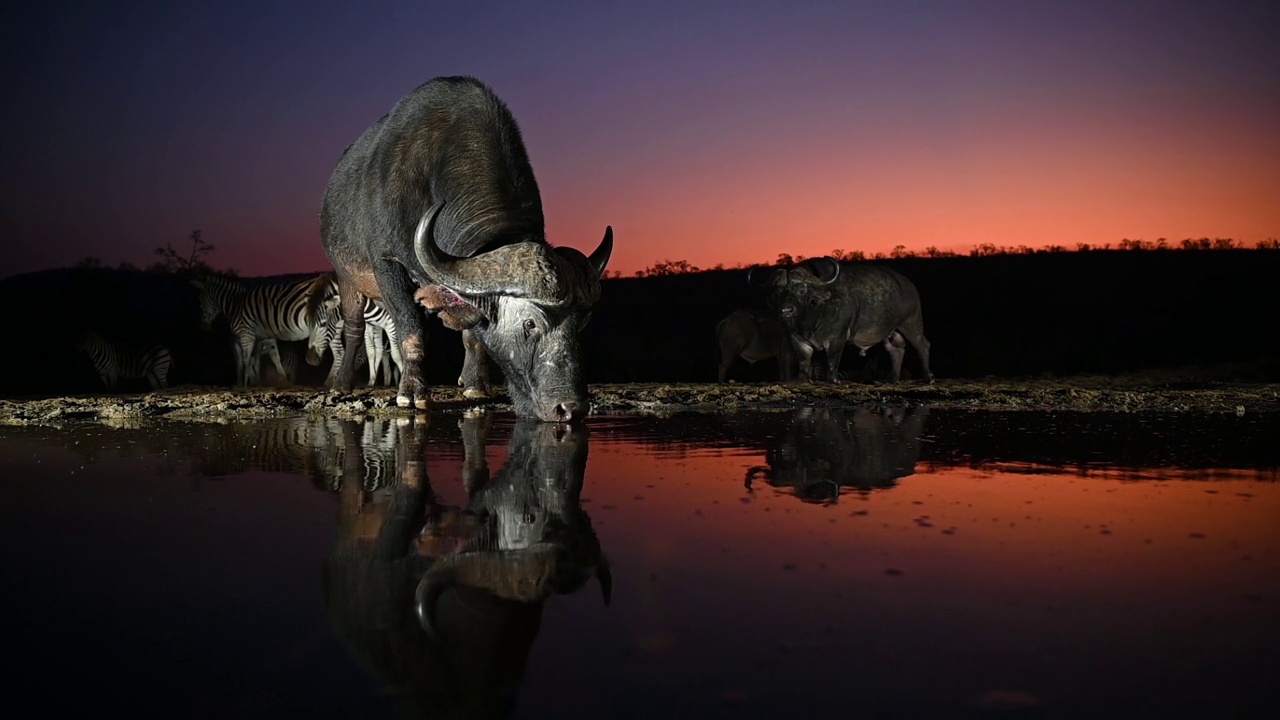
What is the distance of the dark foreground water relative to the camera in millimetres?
1694

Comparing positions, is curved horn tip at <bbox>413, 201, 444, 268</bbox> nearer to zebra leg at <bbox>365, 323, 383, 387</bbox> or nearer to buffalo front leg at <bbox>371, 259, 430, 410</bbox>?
buffalo front leg at <bbox>371, 259, 430, 410</bbox>

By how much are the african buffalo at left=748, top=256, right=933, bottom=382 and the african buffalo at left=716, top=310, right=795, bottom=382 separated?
173cm

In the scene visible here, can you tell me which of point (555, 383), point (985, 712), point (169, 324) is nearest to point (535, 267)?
point (555, 383)

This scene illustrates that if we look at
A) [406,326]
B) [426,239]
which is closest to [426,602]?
[426,239]

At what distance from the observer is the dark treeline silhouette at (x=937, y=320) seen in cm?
2150

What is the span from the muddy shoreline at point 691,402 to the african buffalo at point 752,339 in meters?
5.37

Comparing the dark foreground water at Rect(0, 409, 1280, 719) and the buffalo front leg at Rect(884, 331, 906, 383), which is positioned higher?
the buffalo front leg at Rect(884, 331, 906, 383)

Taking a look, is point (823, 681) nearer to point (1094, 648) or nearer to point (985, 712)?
point (985, 712)

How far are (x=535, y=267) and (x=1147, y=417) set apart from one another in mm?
4966

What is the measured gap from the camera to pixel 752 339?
17.5 m

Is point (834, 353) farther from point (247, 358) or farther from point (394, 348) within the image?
point (247, 358)

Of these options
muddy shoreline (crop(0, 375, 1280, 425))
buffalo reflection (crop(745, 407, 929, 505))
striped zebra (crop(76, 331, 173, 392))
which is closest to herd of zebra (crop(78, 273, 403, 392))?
striped zebra (crop(76, 331, 173, 392))

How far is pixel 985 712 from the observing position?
5.21ft

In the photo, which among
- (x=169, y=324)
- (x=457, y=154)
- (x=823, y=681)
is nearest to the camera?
(x=823, y=681)
